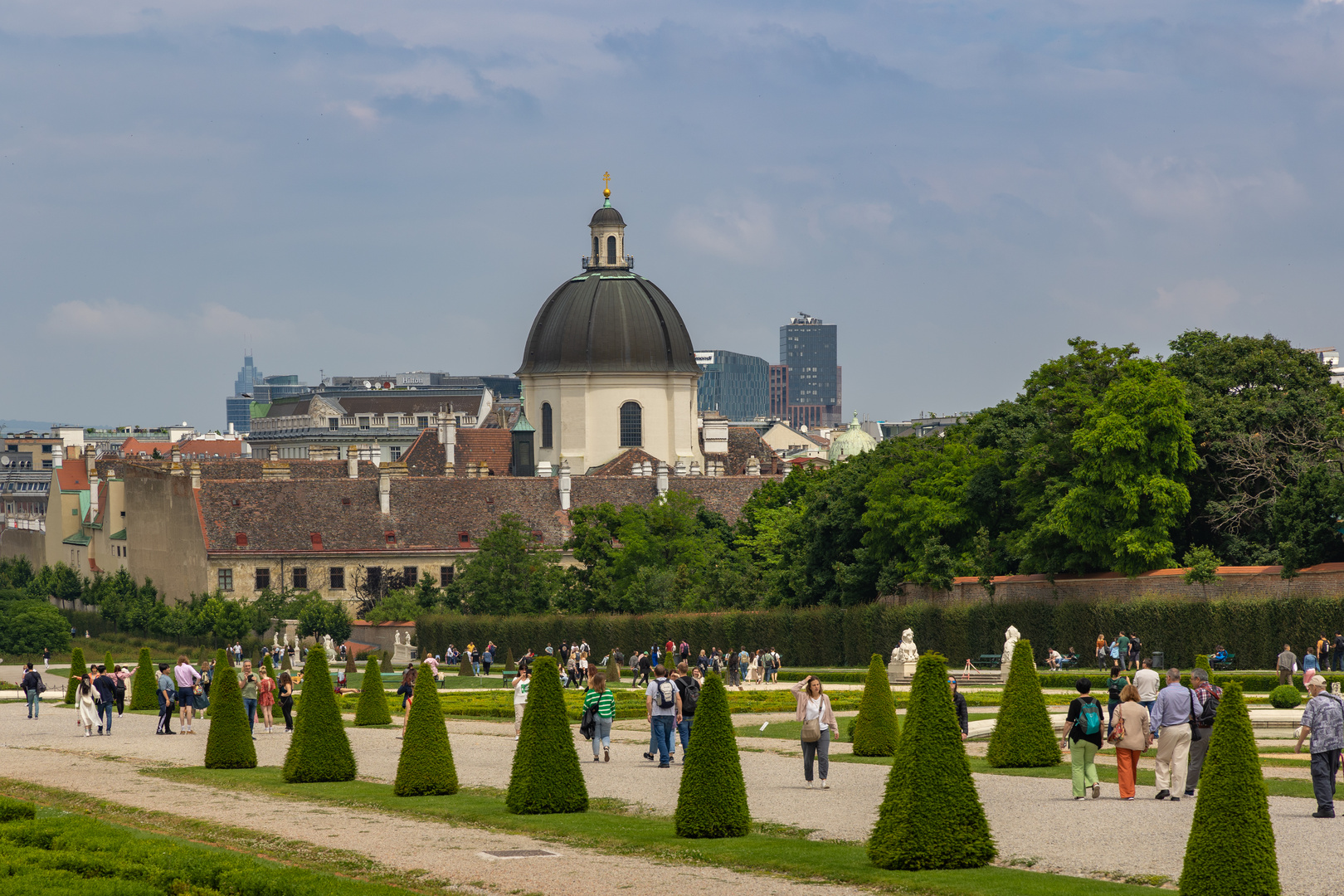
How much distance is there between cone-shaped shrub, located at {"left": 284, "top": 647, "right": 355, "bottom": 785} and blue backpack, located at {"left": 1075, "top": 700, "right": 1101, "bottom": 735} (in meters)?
10.2

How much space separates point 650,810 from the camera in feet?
73.8

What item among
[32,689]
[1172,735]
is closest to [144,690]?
[32,689]

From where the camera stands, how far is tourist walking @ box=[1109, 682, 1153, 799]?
21.5 m

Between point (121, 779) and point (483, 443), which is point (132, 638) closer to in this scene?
point (483, 443)

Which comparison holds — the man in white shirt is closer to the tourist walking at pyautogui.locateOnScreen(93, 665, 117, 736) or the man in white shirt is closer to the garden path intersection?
the garden path intersection

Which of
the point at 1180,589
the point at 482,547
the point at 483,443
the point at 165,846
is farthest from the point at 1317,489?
the point at 483,443

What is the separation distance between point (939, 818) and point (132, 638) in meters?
86.6

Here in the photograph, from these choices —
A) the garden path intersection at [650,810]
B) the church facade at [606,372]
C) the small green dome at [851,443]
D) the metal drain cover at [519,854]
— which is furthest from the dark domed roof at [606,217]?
the metal drain cover at [519,854]

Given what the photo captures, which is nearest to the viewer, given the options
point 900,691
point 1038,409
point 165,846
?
point 165,846

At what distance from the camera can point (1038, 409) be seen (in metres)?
58.8

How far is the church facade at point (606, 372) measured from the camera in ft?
409

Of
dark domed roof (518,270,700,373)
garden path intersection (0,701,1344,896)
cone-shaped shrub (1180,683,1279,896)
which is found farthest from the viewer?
dark domed roof (518,270,700,373)

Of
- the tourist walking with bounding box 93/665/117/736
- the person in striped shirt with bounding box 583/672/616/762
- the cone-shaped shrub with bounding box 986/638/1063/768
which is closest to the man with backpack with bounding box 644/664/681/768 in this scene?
the person in striped shirt with bounding box 583/672/616/762

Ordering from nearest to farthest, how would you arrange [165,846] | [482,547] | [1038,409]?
1. [165,846]
2. [1038,409]
3. [482,547]
